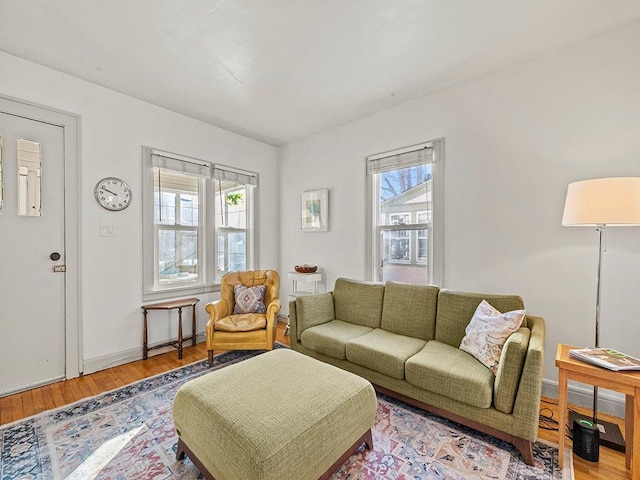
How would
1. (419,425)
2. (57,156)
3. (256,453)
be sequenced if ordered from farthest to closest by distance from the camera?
(57,156) < (419,425) < (256,453)

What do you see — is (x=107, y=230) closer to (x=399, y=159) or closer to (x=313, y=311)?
(x=313, y=311)

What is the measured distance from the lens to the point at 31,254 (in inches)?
96.1

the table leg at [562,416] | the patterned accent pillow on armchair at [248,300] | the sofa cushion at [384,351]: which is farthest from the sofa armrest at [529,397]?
the patterned accent pillow on armchair at [248,300]

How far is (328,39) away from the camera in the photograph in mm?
2113

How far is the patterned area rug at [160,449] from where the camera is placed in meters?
1.54

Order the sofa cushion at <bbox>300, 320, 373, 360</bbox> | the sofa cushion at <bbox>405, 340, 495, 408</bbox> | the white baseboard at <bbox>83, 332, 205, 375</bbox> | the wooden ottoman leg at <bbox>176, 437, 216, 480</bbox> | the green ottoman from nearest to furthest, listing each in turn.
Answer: the green ottoman < the wooden ottoman leg at <bbox>176, 437, 216, 480</bbox> < the sofa cushion at <bbox>405, 340, 495, 408</bbox> < the sofa cushion at <bbox>300, 320, 373, 360</bbox> < the white baseboard at <bbox>83, 332, 205, 375</bbox>

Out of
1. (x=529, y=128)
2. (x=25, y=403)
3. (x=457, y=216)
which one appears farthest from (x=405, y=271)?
(x=25, y=403)

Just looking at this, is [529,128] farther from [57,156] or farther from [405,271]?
[57,156]

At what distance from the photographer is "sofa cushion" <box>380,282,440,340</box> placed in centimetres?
250

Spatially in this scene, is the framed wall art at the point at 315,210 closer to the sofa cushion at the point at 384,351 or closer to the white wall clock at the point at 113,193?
the sofa cushion at the point at 384,351

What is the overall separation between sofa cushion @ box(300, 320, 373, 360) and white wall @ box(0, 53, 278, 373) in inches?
68.2

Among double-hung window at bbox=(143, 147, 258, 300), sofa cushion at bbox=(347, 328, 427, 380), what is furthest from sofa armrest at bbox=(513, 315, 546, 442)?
double-hung window at bbox=(143, 147, 258, 300)

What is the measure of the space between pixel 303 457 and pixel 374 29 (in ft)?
8.56

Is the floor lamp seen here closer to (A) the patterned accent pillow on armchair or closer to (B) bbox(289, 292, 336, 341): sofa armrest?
(B) bbox(289, 292, 336, 341): sofa armrest
